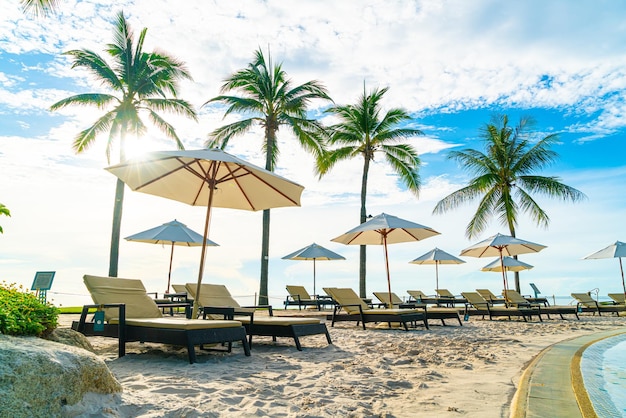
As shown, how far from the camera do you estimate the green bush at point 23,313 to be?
2.66m

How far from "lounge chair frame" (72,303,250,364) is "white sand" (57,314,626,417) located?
20 centimetres

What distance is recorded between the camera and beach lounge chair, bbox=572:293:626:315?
14483 mm

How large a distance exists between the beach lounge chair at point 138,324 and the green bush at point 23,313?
4.11 ft

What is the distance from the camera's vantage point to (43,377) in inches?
87.0

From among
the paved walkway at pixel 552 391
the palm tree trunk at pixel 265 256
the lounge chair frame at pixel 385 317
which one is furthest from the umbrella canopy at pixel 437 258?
the paved walkway at pixel 552 391

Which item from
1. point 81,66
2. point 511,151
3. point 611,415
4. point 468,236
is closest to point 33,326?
point 611,415

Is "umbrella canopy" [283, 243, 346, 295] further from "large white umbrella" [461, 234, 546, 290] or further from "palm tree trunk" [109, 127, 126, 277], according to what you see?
"palm tree trunk" [109, 127, 126, 277]

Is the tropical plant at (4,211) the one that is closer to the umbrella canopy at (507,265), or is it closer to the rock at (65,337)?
the rock at (65,337)

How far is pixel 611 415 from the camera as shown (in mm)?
2691

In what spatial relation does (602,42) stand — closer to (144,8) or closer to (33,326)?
(144,8)

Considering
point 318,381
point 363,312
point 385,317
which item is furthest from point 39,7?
point 318,381

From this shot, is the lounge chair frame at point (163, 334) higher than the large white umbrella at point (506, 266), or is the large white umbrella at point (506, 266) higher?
the large white umbrella at point (506, 266)

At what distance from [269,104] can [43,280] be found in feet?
33.9

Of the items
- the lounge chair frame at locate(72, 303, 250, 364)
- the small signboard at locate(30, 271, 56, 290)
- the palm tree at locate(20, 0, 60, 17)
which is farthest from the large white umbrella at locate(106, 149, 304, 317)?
the small signboard at locate(30, 271, 56, 290)
